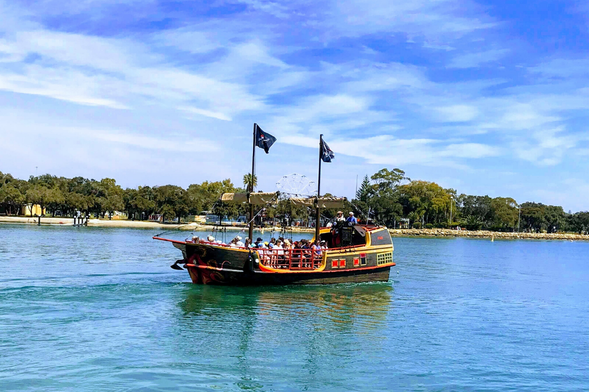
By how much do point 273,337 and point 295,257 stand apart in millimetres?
11269

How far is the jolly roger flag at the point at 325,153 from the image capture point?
113 feet

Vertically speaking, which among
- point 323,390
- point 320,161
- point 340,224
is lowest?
point 323,390

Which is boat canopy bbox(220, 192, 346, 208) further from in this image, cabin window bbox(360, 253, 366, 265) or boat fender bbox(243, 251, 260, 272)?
boat fender bbox(243, 251, 260, 272)

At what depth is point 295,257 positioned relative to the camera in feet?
97.0

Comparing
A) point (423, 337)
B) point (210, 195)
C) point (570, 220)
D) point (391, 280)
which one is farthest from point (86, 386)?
point (570, 220)

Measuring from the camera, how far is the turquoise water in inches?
560

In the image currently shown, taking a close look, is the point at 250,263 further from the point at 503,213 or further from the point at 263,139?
the point at 503,213

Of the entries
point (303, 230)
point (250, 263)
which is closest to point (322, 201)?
point (250, 263)

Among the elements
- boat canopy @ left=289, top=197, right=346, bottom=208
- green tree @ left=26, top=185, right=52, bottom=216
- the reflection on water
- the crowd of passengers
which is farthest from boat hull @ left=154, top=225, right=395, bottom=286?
green tree @ left=26, top=185, right=52, bottom=216

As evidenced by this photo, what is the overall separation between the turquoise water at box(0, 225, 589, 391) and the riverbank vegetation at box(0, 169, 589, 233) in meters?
61.9

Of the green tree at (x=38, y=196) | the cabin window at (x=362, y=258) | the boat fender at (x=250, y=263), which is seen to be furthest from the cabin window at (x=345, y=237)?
the green tree at (x=38, y=196)

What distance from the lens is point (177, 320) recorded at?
20125 mm

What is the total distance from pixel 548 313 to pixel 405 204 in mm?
127011

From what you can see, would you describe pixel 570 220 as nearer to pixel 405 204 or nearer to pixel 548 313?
pixel 405 204
